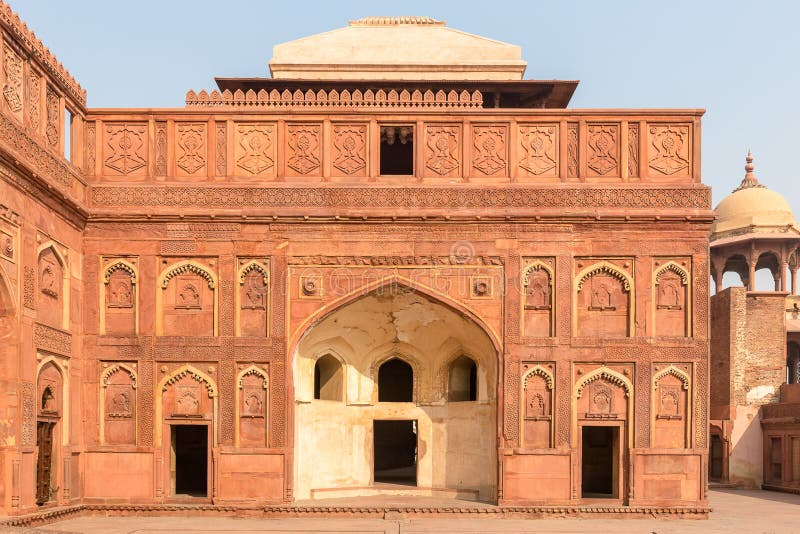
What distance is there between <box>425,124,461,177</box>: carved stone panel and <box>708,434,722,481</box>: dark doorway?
1196 cm

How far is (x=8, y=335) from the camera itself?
1107cm

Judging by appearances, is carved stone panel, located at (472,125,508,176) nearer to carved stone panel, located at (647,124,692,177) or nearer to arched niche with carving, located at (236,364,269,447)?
carved stone panel, located at (647,124,692,177)

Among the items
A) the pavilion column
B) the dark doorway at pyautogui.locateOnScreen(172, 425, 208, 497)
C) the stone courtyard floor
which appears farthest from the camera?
the pavilion column

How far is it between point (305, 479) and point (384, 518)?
1.70 m

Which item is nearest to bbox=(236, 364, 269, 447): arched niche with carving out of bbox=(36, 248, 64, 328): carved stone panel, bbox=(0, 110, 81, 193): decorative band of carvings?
bbox=(36, 248, 64, 328): carved stone panel

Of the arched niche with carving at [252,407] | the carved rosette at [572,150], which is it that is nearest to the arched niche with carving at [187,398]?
the arched niche with carving at [252,407]

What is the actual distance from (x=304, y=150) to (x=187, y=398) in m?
4.16

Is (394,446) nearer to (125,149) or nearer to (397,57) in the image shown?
(397,57)

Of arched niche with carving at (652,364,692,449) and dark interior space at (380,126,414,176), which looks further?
dark interior space at (380,126,414,176)

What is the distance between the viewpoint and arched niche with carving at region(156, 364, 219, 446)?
1350 cm

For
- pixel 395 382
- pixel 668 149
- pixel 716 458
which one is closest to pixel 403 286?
pixel 668 149

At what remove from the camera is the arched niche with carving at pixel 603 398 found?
1357 centimetres

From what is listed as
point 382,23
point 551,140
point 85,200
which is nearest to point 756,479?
point 551,140

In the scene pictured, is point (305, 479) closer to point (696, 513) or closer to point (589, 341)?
point (589, 341)
